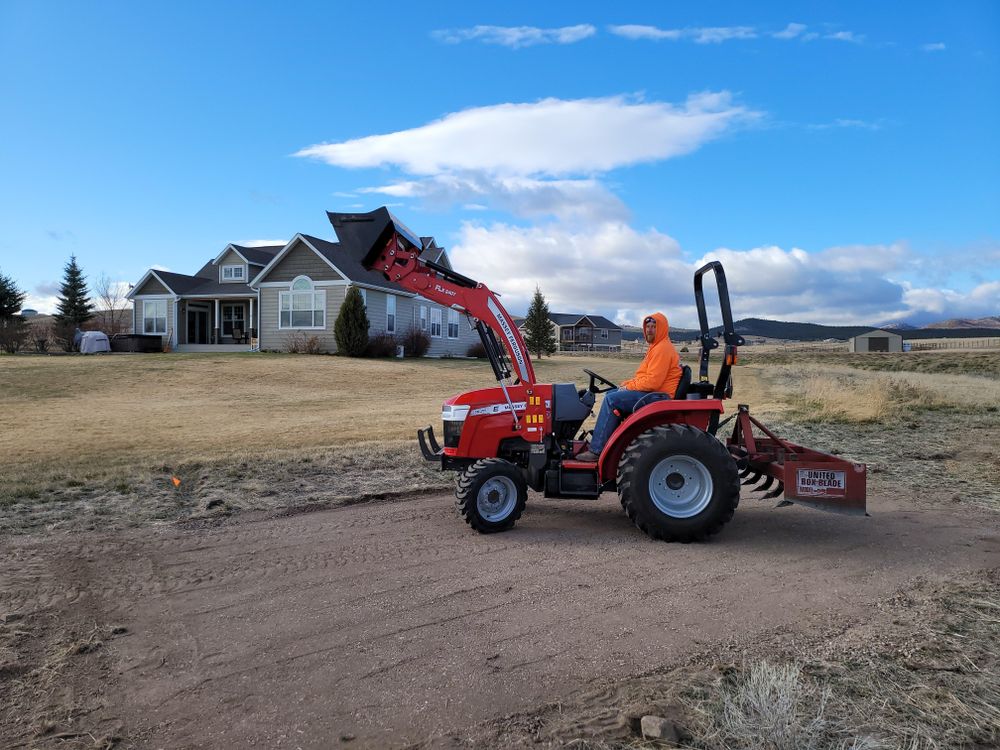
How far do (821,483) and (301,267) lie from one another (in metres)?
31.2

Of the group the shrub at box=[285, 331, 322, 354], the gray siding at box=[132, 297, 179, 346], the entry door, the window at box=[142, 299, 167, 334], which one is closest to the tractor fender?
the shrub at box=[285, 331, 322, 354]

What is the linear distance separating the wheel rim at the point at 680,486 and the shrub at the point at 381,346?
27.4 metres

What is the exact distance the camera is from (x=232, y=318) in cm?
3969

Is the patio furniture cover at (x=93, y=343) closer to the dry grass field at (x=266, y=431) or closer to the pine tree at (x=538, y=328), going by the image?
the dry grass field at (x=266, y=431)

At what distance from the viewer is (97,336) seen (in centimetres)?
3347

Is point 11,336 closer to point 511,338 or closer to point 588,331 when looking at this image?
point 511,338

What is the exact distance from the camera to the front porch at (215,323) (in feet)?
124

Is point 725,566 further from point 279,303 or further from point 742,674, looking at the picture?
point 279,303

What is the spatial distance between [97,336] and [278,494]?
2950 cm

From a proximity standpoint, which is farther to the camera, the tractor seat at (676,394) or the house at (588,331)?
the house at (588,331)

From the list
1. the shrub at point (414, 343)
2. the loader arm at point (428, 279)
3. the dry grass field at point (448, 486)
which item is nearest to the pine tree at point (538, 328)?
the shrub at point (414, 343)

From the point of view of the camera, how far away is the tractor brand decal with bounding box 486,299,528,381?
7.30 metres

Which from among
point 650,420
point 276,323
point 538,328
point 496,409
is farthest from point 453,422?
point 538,328

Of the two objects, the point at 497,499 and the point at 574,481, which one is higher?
the point at 574,481
